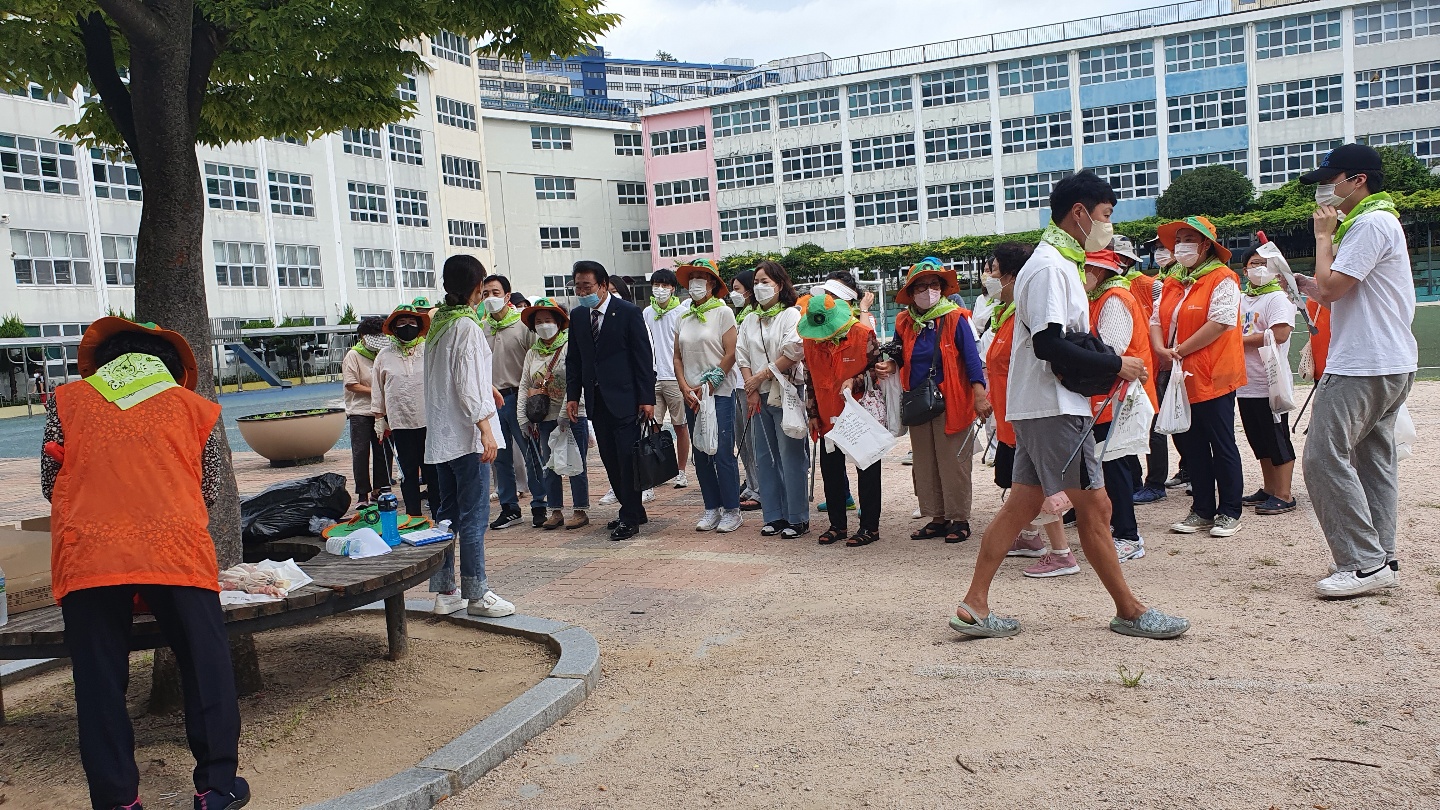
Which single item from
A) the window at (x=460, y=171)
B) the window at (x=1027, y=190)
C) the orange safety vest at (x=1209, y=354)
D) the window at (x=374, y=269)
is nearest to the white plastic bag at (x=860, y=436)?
the orange safety vest at (x=1209, y=354)

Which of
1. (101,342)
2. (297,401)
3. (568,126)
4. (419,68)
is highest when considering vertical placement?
(568,126)

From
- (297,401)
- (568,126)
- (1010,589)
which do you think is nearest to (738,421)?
(1010,589)

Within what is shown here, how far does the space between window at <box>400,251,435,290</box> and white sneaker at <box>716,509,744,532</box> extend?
53280mm

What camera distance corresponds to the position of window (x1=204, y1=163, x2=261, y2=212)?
48281 mm

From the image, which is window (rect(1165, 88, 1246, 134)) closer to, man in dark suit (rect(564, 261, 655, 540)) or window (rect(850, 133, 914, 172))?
window (rect(850, 133, 914, 172))

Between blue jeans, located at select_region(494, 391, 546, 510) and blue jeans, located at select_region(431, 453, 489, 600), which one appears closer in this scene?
blue jeans, located at select_region(431, 453, 489, 600)

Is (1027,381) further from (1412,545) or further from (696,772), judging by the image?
(1412,545)

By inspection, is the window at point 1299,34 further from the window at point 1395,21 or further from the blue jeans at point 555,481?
the blue jeans at point 555,481

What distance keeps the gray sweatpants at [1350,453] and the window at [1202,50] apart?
196 feet

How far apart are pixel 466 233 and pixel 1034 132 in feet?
105

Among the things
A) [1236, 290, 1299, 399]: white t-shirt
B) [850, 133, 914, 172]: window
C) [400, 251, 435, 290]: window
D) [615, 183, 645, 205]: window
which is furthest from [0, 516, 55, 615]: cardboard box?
[615, 183, 645, 205]: window

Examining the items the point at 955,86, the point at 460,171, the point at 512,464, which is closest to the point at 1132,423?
the point at 512,464

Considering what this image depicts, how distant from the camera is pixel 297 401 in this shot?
108ft

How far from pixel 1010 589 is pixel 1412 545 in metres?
2.32
